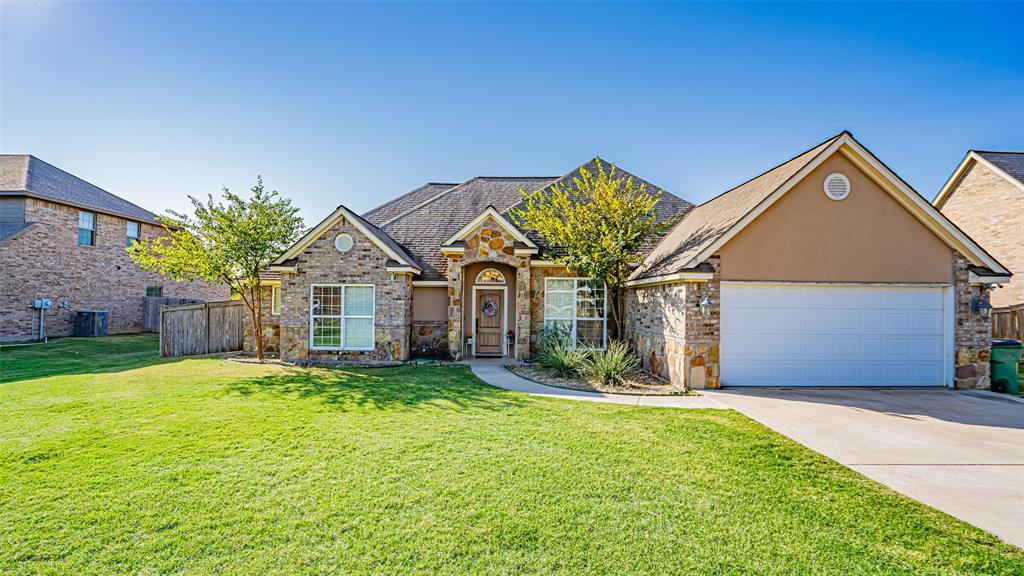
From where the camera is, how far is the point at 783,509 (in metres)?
4.44

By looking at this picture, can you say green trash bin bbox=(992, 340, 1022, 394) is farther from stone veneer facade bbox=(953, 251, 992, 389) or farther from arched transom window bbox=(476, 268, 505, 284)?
arched transom window bbox=(476, 268, 505, 284)

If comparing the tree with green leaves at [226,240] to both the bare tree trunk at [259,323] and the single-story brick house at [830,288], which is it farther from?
the single-story brick house at [830,288]

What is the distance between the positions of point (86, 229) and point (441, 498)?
27.4 meters

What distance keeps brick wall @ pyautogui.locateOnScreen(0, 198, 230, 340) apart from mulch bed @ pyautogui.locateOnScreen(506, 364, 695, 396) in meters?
22.6

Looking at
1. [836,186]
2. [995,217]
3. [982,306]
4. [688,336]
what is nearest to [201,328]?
[688,336]

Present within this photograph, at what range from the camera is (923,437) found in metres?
6.67

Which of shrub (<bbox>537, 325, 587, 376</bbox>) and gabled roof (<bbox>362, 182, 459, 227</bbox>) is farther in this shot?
gabled roof (<bbox>362, 182, 459, 227</bbox>)

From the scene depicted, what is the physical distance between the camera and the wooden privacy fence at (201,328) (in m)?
15.3

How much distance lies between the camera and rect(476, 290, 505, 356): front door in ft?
50.8

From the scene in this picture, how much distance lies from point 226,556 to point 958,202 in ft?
91.0

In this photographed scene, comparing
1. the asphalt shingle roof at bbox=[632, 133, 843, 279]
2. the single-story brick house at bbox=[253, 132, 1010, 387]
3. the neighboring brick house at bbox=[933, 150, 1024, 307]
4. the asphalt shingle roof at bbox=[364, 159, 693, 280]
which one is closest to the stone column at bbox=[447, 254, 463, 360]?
the asphalt shingle roof at bbox=[364, 159, 693, 280]

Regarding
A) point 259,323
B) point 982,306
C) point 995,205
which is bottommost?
point 259,323

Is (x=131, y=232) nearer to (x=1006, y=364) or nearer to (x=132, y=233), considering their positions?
(x=132, y=233)

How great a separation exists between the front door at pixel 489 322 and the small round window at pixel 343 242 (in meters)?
4.46
